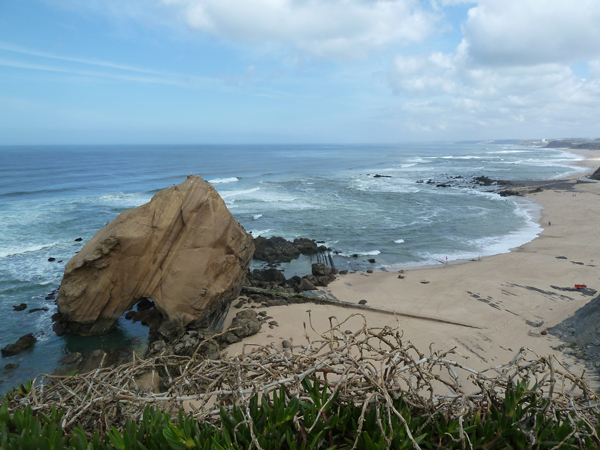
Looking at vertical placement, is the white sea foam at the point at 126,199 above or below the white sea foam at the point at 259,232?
above

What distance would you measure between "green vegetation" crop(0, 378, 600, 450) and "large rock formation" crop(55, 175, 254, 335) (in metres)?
8.14

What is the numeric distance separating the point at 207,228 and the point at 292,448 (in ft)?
31.3

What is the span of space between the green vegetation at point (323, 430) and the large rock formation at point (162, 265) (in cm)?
814

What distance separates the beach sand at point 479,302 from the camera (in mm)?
10047

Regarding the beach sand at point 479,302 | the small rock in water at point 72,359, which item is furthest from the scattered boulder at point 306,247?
the small rock in water at point 72,359

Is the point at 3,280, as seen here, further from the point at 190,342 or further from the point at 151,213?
the point at 190,342

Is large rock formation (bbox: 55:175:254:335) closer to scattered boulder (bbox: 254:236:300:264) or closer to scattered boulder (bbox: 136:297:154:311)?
scattered boulder (bbox: 136:297:154:311)

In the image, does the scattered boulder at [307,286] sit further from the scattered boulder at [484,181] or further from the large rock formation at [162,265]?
the scattered boulder at [484,181]

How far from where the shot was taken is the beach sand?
10047 millimetres

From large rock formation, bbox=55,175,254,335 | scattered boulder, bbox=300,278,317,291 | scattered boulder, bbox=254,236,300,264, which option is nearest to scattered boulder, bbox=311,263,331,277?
scattered boulder, bbox=300,278,317,291

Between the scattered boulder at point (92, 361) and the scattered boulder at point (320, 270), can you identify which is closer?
the scattered boulder at point (92, 361)

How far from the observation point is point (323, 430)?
8.58ft

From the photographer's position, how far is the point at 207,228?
11445mm

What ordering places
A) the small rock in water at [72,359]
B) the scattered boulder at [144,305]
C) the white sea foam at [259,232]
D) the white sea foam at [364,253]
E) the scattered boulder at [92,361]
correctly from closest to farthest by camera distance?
the scattered boulder at [92,361] → the small rock in water at [72,359] → the scattered boulder at [144,305] → the white sea foam at [364,253] → the white sea foam at [259,232]
